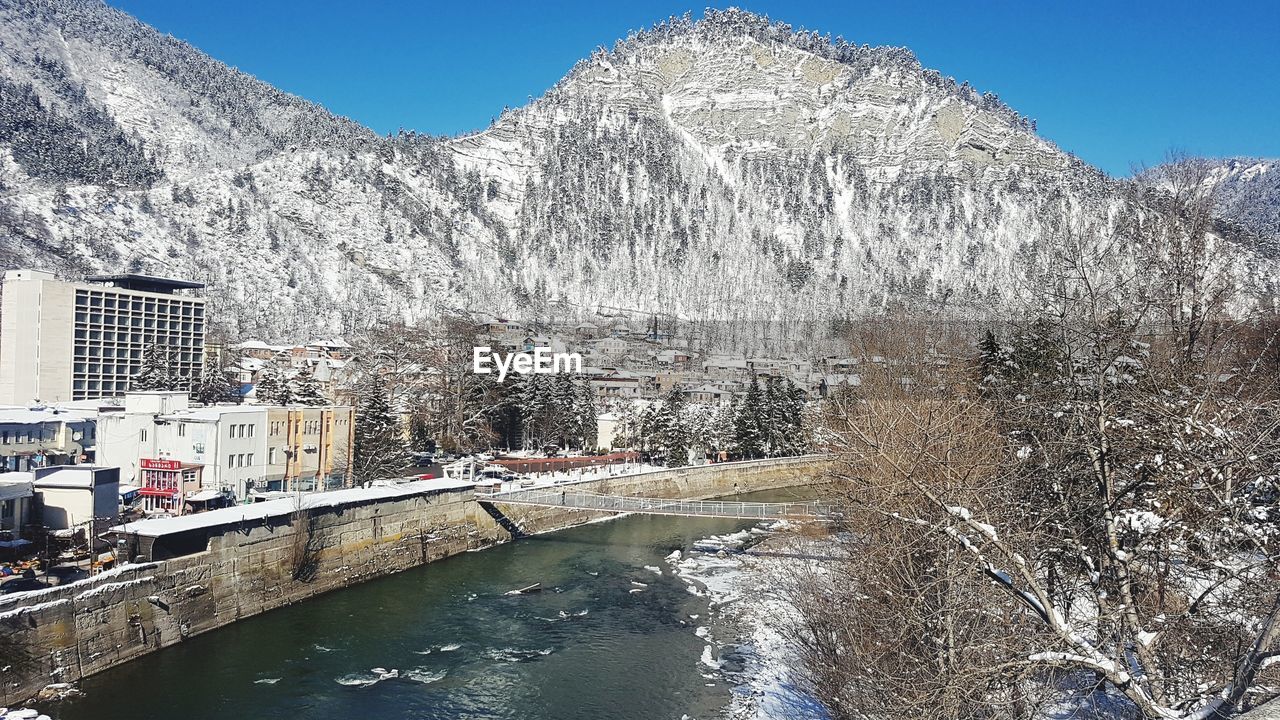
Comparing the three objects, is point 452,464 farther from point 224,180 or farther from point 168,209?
point 224,180

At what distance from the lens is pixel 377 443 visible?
3077 centimetres

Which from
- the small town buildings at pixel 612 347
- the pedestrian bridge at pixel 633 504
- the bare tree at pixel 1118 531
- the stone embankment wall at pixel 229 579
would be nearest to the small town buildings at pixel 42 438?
the stone embankment wall at pixel 229 579

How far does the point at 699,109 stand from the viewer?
157125 millimetres

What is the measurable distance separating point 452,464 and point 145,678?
2195 centimetres

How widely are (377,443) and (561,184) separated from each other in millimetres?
114317

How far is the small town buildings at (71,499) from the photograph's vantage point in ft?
63.0

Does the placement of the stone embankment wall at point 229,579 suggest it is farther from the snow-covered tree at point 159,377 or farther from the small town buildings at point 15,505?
the snow-covered tree at point 159,377

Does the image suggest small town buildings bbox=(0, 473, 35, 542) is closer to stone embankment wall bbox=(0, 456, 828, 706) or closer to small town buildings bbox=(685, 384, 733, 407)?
stone embankment wall bbox=(0, 456, 828, 706)

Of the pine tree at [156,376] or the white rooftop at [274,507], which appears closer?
the white rooftop at [274,507]

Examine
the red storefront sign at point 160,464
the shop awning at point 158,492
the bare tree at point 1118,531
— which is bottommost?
the shop awning at point 158,492

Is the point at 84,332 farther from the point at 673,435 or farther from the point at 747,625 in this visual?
the point at 747,625

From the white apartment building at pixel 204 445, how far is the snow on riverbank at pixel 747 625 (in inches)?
499

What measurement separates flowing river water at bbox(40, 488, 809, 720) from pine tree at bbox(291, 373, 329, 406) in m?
12.9

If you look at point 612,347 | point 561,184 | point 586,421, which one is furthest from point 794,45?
point 586,421
